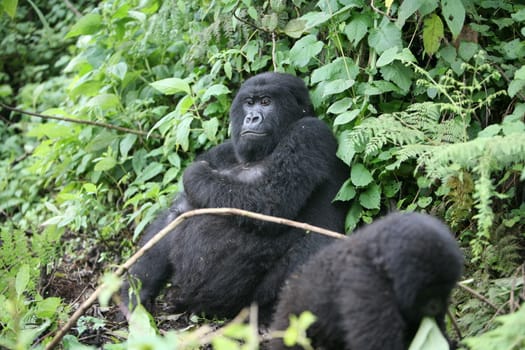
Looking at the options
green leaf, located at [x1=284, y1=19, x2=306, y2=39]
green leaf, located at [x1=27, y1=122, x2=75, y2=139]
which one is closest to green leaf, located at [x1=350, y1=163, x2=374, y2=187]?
green leaf, located at [x1=284, y1=19, x2=306, y2=39]

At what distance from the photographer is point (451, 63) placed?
429cm

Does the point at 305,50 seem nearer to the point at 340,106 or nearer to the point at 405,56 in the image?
the point at 340,106

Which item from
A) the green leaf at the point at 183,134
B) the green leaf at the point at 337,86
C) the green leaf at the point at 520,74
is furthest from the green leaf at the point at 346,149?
the green leaf at the point at 183,134

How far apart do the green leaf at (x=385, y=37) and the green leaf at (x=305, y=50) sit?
1.16 ft

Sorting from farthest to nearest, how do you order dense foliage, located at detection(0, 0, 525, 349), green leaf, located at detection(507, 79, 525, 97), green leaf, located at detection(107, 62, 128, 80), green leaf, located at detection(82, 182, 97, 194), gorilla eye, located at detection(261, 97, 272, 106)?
green leaf, located at detection(107, 62, 128, 80) → green leaf, located at detection(82, 182, 97, 194) → gorilla eye, located at detection(261, 97, 272, 106) → green leaf, located at detection(507, 79, 525, 97) → dense foliage, located at detection(0, 0, 525, 349)

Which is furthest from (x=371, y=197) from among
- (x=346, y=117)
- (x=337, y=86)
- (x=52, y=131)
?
(x=52, y=131)

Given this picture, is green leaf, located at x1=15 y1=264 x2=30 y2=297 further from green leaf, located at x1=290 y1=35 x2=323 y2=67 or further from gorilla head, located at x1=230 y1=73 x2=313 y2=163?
green leaf, located at x1=290 y1=35 x2=323 y2=67

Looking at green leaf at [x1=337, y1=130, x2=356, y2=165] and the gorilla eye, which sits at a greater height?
the gorilla eye

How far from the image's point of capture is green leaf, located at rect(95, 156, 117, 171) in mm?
5516

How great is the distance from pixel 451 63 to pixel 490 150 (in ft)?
4.28

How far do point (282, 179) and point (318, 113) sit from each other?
0.85 metres

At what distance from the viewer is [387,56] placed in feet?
13.9

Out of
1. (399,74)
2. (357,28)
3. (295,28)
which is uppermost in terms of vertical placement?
(357,28)

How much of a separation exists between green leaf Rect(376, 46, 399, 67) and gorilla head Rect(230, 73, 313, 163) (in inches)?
23.1
